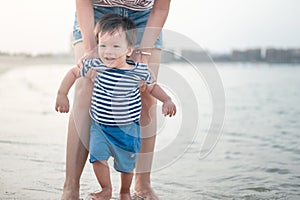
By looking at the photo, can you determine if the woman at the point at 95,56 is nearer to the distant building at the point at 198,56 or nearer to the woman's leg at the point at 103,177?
the woman's leg at the point at 103,177

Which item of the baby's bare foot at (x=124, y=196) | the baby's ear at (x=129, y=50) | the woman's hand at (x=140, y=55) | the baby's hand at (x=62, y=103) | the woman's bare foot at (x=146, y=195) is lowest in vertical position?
the woman's bare foot at (x=146, y=195)

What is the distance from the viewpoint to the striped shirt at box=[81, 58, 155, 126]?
284 cm

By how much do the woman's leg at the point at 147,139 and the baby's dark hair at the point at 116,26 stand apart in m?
0.29

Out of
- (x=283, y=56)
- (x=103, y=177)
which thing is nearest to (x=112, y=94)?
(x=103, y=177)

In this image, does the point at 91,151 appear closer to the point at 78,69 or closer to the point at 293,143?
the point at 78,69

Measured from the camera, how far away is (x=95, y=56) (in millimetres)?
2883

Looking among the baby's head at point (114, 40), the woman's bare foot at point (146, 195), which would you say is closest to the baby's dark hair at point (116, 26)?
the baby's head at point (114, 40)

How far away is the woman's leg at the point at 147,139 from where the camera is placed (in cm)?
321

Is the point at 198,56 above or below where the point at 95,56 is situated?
below

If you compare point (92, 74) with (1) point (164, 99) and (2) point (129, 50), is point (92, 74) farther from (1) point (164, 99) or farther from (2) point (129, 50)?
(1) point (164, 99)

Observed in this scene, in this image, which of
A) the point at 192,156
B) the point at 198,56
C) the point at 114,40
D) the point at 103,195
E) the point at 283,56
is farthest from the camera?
the point at 283,56

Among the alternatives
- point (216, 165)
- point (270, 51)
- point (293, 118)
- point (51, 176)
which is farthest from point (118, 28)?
point (270, 51)

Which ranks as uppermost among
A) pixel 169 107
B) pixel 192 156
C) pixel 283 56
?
pixel 169 107

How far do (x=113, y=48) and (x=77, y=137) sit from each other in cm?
46
